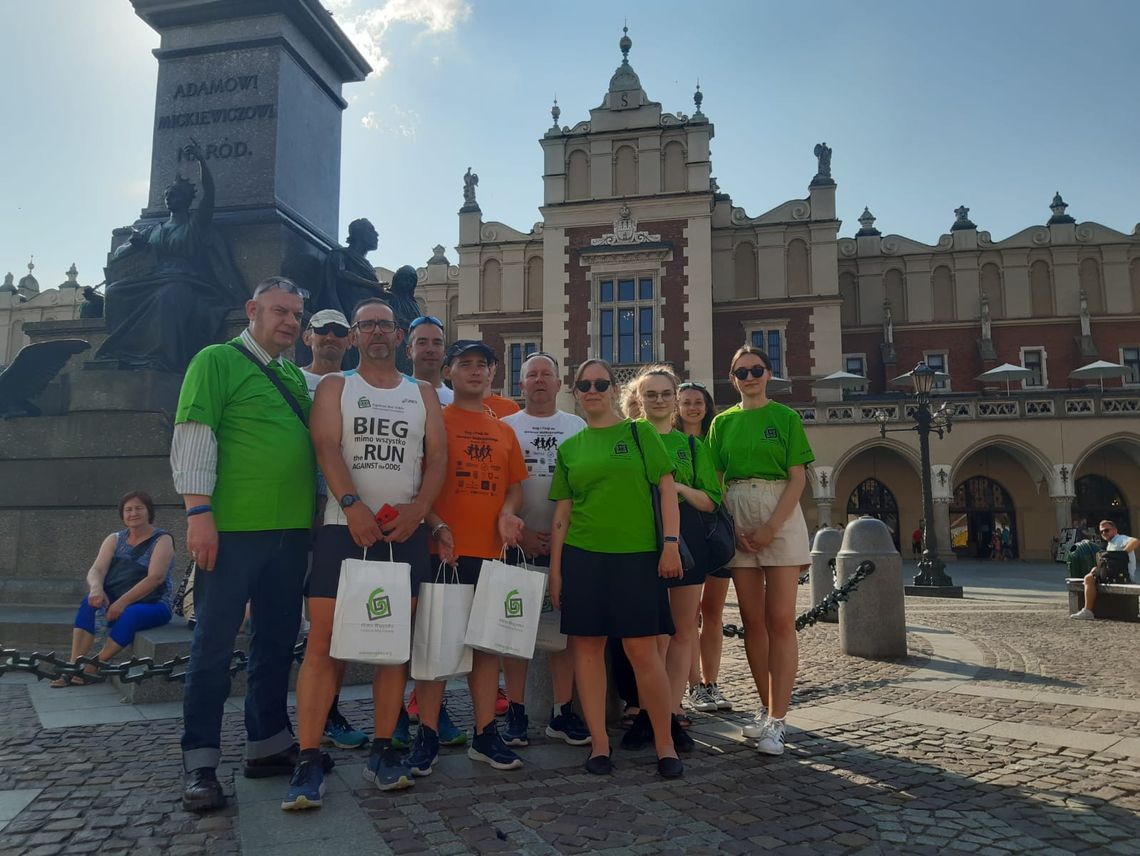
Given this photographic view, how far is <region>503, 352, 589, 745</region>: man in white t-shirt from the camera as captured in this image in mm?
3568

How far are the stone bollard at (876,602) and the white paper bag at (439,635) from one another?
4.21 m

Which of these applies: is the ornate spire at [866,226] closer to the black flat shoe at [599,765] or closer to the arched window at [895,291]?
the arched window at [895,291]

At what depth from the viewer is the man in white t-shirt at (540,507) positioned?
357 centimetres

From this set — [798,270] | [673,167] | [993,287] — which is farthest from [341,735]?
[993,287]

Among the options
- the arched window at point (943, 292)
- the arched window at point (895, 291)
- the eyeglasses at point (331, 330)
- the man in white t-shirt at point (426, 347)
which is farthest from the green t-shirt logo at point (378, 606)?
the arched window at point (943, 292)

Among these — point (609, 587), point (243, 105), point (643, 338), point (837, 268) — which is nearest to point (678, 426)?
point (609, 587)

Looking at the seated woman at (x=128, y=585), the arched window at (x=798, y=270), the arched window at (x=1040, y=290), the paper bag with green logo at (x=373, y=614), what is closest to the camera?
the paper bag with green logo at (x=373, y=614)

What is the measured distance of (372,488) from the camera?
3012mm

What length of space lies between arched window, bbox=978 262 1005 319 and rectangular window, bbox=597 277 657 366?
12.4 m

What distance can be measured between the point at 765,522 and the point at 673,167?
2494cm

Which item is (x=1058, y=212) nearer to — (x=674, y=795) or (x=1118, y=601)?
(x=1118, y=601)

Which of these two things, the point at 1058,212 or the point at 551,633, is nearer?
the point at 551,633

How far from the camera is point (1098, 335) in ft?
90.3

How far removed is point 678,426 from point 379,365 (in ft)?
5.93
